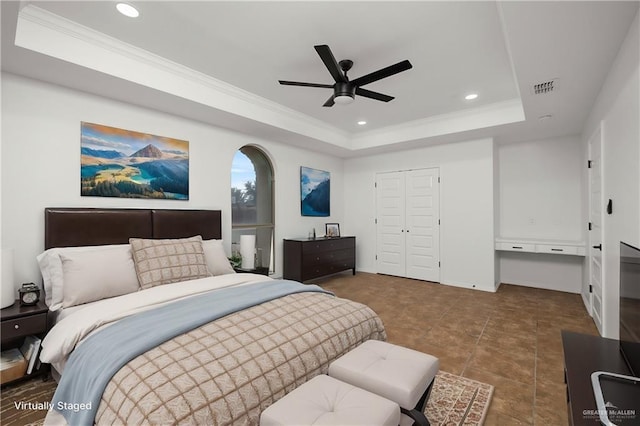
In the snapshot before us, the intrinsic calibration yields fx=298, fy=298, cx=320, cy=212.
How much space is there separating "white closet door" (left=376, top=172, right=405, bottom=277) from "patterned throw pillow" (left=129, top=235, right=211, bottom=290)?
390 centimetres

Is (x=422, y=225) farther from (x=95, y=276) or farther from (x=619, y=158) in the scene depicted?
(x=95, y=276)

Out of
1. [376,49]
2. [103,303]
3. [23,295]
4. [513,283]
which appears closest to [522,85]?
[376,49]

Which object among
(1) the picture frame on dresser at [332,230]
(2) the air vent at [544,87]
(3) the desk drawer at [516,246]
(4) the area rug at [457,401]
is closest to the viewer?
(4) the area rug at [457,401]


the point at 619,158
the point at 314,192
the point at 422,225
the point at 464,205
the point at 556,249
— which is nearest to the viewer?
the point at 619,158

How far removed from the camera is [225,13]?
2.31 meters

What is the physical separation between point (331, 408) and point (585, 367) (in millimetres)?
1253

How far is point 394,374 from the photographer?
1.58 m

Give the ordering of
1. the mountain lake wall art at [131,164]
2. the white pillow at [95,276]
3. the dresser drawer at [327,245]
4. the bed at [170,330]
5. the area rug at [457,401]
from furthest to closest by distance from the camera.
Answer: the dresser drawer at [327,245]
the mountain lake wall art at [131,164]
the white pillow at [95,276]
the area rug at [457,401]
the bed at [170,330]

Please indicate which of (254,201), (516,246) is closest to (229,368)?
(254,201)

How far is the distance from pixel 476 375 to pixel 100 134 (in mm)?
4149

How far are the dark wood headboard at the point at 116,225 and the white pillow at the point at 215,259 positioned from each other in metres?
0.41

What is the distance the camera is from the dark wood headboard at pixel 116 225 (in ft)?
8.82

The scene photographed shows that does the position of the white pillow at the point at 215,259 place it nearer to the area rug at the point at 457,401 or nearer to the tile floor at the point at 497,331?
the tile floor at the point at 497,331

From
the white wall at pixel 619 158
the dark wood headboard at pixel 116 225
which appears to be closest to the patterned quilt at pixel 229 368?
the dark wood headboard at pixel 116 225
